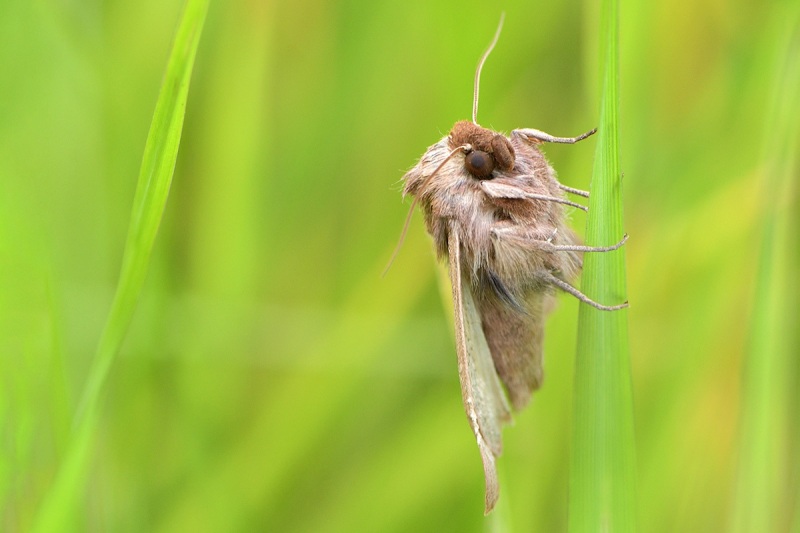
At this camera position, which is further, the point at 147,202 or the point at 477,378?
the point at 477,378

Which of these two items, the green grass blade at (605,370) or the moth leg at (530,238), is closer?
the green grass blade at (605,370)

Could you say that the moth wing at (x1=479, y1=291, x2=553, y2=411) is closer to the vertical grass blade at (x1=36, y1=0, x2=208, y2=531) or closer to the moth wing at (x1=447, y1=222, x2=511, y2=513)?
the moth wing at (x1=447, y1=222, x2=511, y2=513)

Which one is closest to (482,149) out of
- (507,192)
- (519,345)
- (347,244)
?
(507,192)

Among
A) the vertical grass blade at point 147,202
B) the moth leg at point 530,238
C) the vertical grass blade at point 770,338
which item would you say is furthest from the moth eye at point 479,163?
the vertical grass blade at point 147,202

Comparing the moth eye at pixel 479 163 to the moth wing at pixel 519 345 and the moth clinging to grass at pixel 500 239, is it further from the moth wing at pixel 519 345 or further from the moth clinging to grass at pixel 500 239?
the moth wing at pixel 519 345

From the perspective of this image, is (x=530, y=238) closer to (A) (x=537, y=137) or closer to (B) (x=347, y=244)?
(A) (x=537, y=137)

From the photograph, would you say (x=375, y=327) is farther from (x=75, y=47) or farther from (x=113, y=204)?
(x=75, y=47)

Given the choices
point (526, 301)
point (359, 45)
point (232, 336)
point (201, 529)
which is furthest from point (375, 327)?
point (359, 45)
